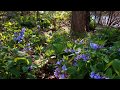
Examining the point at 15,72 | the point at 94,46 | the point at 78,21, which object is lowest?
the point at 78,21

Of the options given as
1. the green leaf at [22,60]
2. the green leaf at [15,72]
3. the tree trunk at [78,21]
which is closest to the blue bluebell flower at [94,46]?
the green leaf at [22,60]

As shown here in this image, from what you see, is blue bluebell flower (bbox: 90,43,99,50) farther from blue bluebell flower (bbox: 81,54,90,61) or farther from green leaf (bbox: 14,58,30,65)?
green leaf (bbox: 14,58,30,65)

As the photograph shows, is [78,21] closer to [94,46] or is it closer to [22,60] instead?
[94,46]

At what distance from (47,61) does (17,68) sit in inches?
28.6

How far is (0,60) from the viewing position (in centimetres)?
254

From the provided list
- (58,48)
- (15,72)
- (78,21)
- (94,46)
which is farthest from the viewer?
(78,21)

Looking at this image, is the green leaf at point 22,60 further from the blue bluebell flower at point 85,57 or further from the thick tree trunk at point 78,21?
the thick tree trunk at point 78,21

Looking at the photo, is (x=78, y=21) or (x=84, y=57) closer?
(x=84, y=57)

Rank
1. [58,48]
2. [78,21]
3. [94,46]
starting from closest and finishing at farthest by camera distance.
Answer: [94,46] → [58,48] → [78,21]

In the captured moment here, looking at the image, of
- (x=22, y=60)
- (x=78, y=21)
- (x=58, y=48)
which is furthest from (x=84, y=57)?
(x=78, y=21)

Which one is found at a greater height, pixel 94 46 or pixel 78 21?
pixel 94 46
